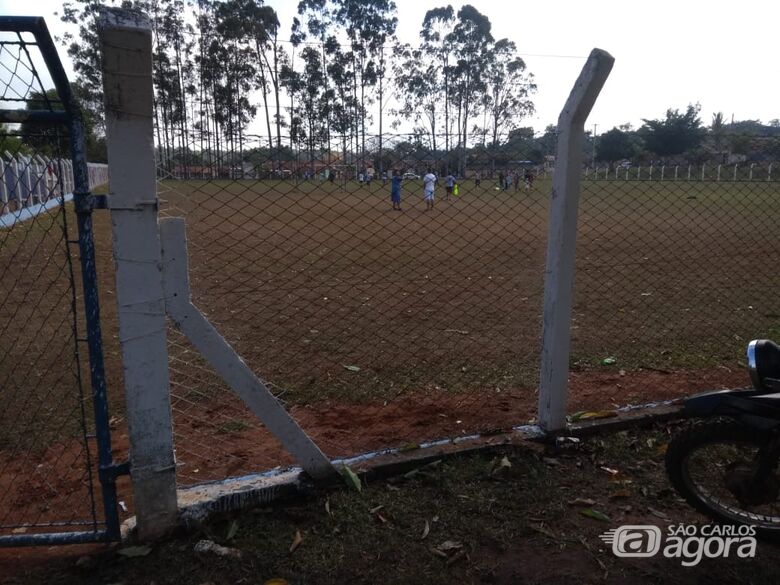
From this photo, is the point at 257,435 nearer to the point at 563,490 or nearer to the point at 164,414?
the point at 164,414

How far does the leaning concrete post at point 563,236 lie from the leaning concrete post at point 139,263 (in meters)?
2.00

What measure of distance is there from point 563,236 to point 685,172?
261 centimetres

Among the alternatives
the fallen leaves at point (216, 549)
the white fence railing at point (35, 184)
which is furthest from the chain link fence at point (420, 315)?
the fallen leaves at point (216, 549)

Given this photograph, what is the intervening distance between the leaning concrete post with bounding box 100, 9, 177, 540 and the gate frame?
0.10m

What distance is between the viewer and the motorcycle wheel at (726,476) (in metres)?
2.52

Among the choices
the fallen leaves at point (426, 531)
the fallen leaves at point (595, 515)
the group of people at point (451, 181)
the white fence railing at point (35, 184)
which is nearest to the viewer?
the white fence railing at point (35, 184)

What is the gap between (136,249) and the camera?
2305 mm

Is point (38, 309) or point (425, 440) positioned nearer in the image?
point (425, 440)

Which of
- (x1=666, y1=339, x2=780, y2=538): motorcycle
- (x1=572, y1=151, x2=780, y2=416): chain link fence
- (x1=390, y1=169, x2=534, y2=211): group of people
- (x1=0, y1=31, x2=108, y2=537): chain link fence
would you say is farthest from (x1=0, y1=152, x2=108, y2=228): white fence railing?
(x1=572, y1=151, x2=780, y2=416): chain link fence

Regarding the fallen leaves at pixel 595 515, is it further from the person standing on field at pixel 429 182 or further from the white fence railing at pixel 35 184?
the white fence railing at pixel 35 184

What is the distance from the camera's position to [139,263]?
2.32 metres

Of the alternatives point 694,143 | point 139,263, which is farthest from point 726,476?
point 694,143

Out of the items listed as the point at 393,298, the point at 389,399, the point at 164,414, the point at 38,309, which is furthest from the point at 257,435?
the point at 38,309

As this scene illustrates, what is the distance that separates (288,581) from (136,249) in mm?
1401
